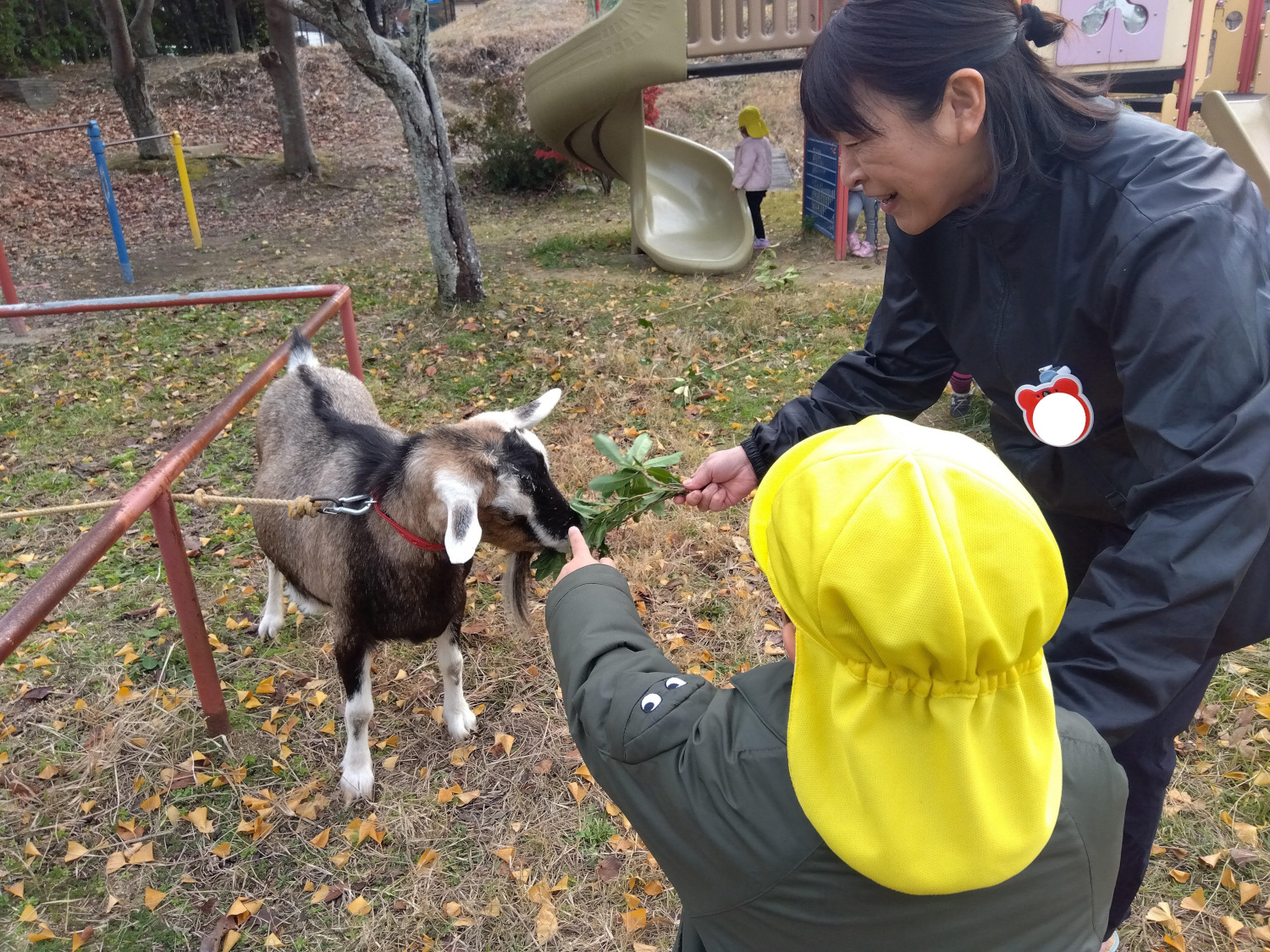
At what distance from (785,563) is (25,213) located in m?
14.8

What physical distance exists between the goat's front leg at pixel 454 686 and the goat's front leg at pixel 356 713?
28 cm

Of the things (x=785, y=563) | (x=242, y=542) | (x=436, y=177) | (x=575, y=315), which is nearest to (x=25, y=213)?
(x=436, y=177)

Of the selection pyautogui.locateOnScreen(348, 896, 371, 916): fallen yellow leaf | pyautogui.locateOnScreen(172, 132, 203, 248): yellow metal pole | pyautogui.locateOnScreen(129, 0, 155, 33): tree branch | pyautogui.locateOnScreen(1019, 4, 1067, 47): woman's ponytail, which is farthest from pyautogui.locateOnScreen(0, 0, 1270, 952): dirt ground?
pyautogui.locateOnScreen(129, 0, 155, 33): tree branch

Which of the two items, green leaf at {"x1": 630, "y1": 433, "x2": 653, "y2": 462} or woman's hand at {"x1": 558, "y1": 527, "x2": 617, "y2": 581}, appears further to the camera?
green leaf at {"x1": 630, "y1": 433, "x2": 653, "y2": 462}

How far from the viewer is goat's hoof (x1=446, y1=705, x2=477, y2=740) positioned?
126 inches

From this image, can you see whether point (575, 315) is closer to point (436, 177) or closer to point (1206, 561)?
point (436, 177)

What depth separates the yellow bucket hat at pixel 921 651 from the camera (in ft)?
2.78

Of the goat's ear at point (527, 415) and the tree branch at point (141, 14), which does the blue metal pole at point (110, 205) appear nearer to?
the tree branch at point (141, 14)

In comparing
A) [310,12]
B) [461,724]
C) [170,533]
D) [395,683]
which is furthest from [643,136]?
[170,533]

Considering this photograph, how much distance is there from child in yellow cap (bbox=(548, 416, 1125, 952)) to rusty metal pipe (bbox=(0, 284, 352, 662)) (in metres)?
1.36

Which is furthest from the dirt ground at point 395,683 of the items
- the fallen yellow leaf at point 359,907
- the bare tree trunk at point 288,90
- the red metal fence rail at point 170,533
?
the bare tree trunk at point 288,90

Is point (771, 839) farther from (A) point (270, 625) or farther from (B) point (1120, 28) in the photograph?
(B) point (1120, 28)

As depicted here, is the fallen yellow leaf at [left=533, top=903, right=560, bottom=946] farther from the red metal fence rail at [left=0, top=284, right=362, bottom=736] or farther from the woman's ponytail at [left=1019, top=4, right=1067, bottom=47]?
the woman's ponytail at [left=1019, top=4, right=1067, bottom=47]

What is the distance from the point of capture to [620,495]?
2662 millimetres
